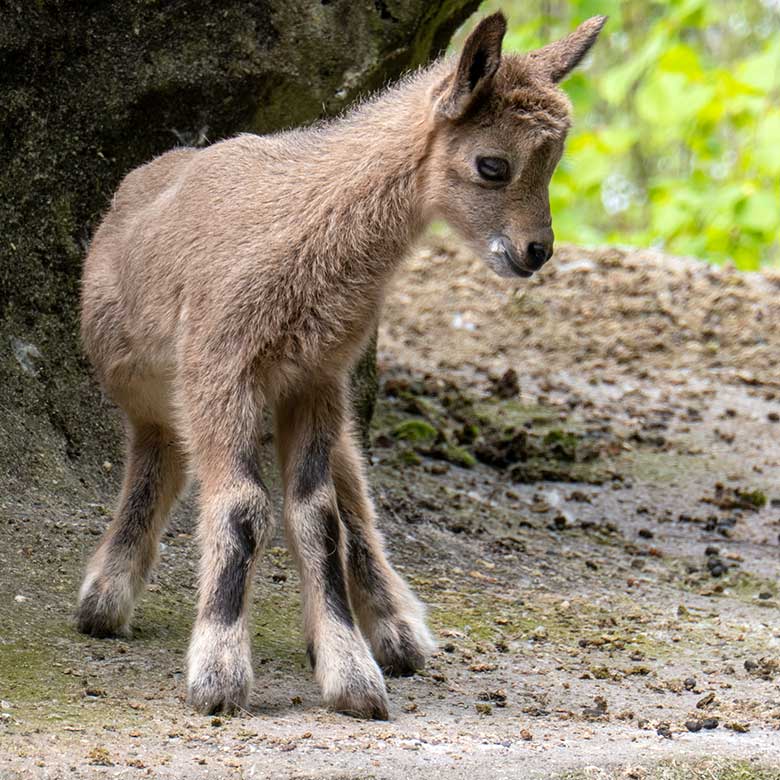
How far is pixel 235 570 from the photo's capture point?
5.30m

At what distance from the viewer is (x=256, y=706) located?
17.1 feet

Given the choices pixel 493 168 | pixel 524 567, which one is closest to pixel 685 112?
pixel 524 567

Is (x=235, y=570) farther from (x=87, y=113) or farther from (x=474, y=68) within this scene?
(x=87, y=113)

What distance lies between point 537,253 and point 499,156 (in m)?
0.42

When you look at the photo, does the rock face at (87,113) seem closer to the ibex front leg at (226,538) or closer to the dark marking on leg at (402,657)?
the ibex front leg at (226,538)

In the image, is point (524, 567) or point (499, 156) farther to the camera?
point (524, 567)

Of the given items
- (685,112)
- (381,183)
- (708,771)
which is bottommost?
(708,771)

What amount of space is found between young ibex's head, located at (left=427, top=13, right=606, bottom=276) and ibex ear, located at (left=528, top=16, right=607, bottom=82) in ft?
0.49

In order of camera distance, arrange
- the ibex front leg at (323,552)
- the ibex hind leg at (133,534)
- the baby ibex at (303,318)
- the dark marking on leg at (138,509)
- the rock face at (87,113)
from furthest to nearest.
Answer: the rock face at (87,113), the dark marking on leg at (138,509), the ibex hind leg at (133,534), the baby ibex at (303,318), the ibex front leg at (323,552)

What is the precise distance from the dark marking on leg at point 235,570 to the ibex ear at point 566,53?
225 cm

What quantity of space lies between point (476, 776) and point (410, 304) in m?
7.64

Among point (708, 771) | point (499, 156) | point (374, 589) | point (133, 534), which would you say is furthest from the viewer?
point (133, 534)

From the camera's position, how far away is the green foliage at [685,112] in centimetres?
1423

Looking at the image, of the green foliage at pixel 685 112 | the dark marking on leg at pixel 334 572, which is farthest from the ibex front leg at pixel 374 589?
the green foliage at pixel 685 112
